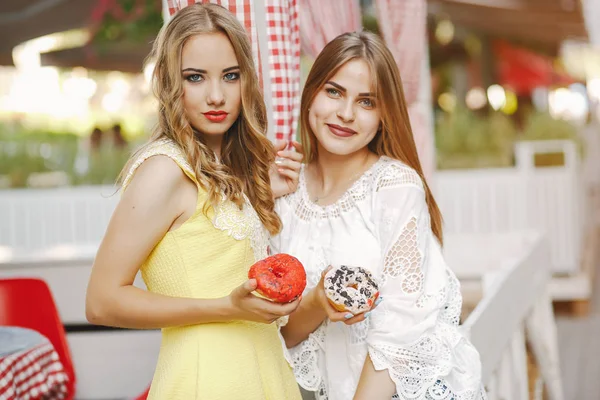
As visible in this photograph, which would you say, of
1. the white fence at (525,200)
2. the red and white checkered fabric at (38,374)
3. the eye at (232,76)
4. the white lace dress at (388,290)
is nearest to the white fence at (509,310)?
the white lace dress at (388,290)

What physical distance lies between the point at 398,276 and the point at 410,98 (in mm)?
1905

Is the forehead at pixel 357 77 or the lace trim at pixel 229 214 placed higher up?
the forehead at pixel 357 77

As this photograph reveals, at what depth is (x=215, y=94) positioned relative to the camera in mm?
1620

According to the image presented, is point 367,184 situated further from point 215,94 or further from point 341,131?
point 215,94

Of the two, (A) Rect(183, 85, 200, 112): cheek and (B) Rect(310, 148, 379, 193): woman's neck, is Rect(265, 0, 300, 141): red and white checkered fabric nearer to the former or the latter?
(B) Rect(310, 148, 379, 193): woman's neck

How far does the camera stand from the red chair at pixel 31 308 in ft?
9.99

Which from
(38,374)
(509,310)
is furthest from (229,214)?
(509,310)

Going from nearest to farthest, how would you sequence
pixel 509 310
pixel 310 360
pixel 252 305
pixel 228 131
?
pixel 252 305
pixel 228 131
pixel 310 360
pixel 509 310

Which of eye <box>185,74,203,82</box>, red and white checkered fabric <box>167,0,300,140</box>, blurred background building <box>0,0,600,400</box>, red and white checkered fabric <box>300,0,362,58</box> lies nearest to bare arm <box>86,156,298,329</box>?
eye <box>185,74,203,82</box>

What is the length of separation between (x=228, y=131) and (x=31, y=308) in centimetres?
165

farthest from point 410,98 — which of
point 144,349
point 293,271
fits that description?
point 293,271

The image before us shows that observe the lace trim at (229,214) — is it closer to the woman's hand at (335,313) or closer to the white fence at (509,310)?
the woman's hand at (335,313)

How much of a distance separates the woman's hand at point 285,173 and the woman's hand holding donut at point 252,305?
1.96ft

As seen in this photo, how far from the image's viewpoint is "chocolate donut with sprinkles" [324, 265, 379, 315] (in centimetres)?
159
